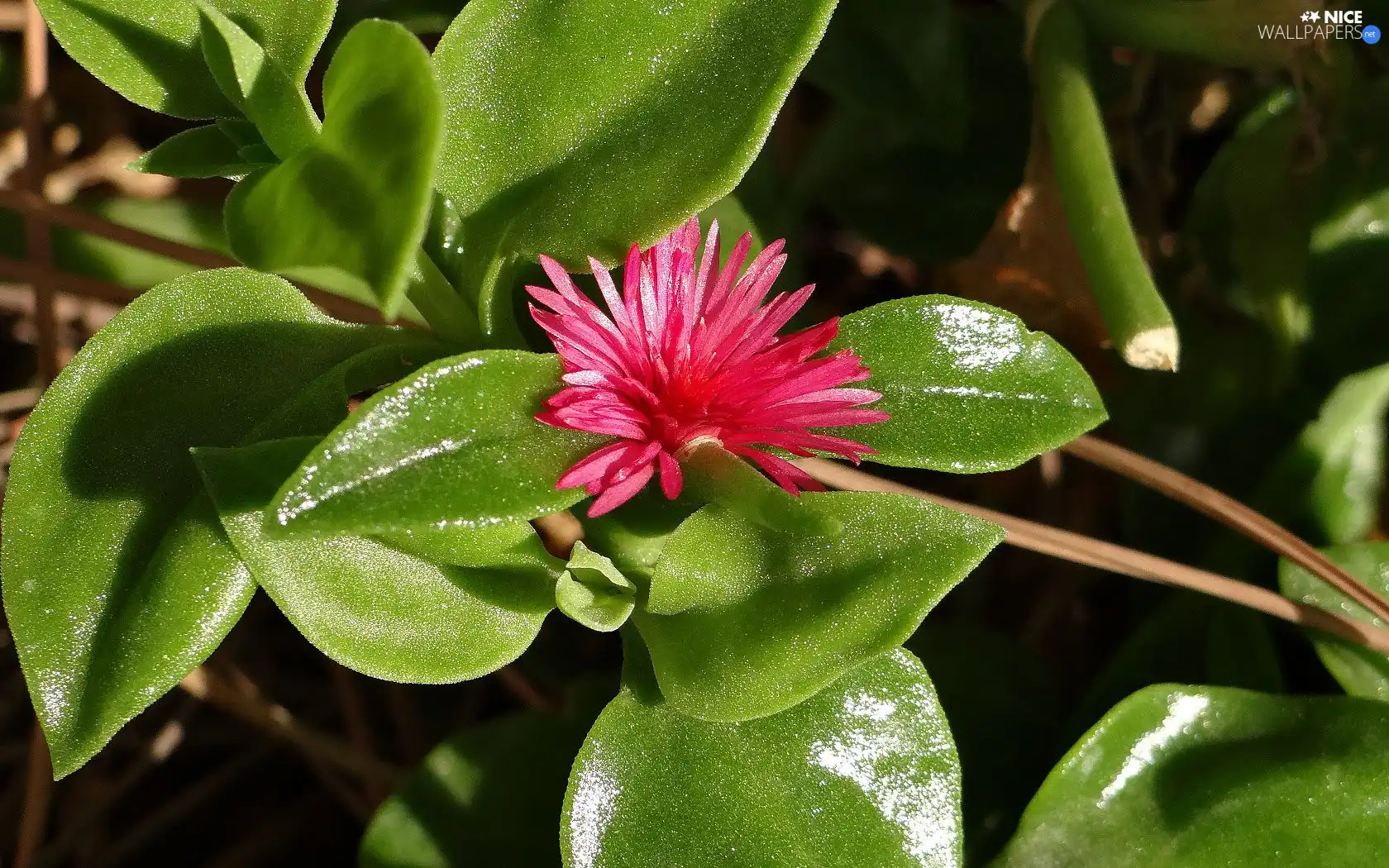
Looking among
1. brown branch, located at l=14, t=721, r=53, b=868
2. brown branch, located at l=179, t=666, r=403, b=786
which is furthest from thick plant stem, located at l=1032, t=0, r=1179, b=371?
brown branch, located at l=14, t=721, r=53, b=868

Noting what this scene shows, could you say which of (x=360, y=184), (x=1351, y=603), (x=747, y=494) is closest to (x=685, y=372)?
(x=747, y=494)

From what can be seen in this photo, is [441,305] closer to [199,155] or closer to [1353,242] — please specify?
[199,155]

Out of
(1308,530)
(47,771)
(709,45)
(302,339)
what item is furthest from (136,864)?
(1308,530)

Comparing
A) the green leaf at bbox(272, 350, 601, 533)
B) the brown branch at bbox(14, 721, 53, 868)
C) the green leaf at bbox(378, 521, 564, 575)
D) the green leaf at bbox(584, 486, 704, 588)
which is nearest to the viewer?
the green leaf at bbox(272, 350, 601, 533)

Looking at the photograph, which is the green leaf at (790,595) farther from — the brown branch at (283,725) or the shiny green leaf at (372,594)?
the brown branch at (283,725)

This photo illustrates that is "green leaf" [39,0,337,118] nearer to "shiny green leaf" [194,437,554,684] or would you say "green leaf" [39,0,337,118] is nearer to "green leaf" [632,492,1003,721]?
"shiny green leaf" [194,437,554,684]

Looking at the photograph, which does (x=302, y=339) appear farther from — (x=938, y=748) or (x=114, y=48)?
(x=938, y=748)
